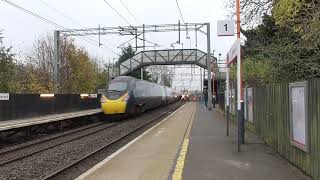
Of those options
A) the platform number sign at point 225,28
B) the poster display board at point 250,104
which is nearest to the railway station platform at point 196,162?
the poster display board at point 250,104

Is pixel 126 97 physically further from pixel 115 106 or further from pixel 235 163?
pixel 235 163

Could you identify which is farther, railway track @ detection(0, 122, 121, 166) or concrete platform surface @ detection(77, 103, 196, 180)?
railway track @ detection(0, 122, 121, 166)

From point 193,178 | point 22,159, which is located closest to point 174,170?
point 193,178

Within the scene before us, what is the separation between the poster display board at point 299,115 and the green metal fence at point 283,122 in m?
0.18

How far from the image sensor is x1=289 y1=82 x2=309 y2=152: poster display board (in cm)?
1048

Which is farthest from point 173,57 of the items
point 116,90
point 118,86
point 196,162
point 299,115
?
point 299,115

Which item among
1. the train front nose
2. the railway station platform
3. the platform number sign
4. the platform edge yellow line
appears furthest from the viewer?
the train front nose

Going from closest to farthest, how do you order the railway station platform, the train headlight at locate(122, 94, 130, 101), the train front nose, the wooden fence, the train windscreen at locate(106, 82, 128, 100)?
the wooden fence → the railway station platform → the train front nose → the train headlight at locate(122, 94, 130, 101) → the train windscreen at locate(106, 82, 128, 100)

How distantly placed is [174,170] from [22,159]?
19.0 feet

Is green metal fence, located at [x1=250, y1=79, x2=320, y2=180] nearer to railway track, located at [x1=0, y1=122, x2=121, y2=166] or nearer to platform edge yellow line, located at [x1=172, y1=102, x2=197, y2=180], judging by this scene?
platform edge yellow line, located at [x1=172, y1=102, x2=197, y2=180]

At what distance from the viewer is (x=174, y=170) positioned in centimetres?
1145

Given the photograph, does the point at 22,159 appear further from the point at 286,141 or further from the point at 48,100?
the point at 48,100

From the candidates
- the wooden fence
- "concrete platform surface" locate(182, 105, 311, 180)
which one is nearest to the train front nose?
the wooden fence

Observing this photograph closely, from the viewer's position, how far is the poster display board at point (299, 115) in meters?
10.5
